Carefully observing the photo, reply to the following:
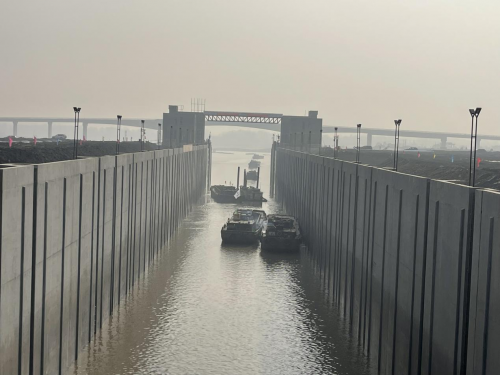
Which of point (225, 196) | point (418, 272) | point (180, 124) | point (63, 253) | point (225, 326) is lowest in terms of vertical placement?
point (225, 326)

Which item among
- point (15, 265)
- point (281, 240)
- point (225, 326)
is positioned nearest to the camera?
point (15, 265)

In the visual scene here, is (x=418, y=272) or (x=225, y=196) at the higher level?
(x=418, y=272)

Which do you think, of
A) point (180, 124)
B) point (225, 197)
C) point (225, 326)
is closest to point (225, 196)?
point (225, 197)

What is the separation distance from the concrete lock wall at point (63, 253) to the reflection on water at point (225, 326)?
151 centimetres

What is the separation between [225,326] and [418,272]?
1490 centimetres

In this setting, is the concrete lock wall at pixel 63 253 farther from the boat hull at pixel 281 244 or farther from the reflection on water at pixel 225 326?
the boat hull at pixel 281 244

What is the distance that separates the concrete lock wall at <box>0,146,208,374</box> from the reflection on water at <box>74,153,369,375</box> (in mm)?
1514

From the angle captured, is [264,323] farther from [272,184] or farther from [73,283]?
[272,184]

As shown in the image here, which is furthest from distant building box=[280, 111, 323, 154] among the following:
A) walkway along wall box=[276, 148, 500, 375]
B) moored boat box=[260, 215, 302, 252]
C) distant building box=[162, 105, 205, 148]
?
walkway along wall box=[276, 148, 500, 375]

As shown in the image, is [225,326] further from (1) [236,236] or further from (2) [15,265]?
(1) [236,236]

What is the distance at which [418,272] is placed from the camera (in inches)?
878

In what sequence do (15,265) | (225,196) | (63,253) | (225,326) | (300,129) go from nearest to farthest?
1. (15,265)
2. (63,253)
3. (225,326)
4. (225,196)
5. (300,129)

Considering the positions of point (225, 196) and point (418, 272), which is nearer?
point (418, 272)

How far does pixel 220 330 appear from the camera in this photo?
112 feet
